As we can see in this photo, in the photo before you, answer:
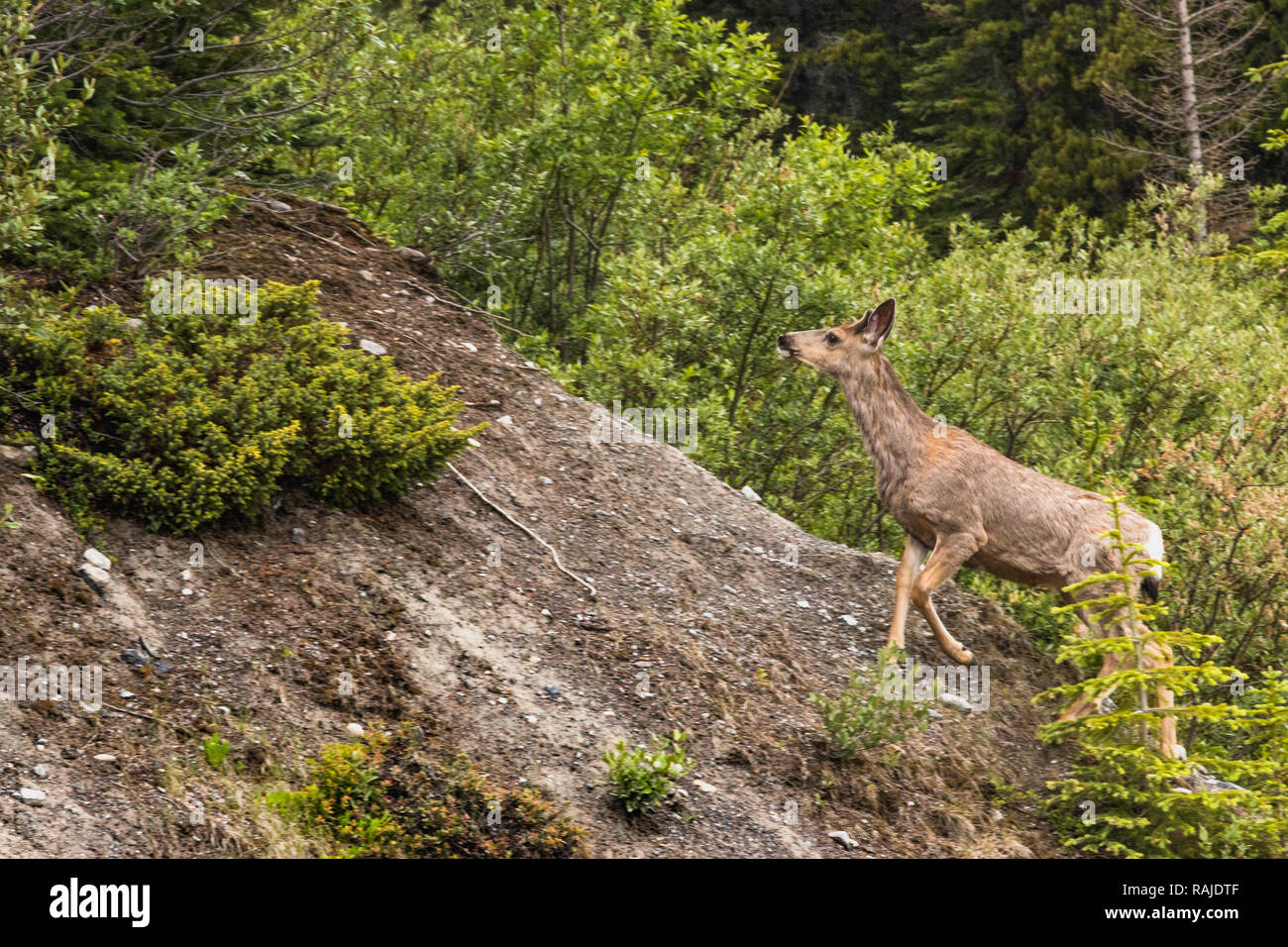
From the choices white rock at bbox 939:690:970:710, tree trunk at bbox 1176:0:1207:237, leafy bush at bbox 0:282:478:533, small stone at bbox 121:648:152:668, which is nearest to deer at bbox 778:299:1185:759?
white rock at bbox 939:690:970:710

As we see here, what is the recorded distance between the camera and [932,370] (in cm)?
1422

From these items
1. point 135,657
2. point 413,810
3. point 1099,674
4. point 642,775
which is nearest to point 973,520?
point 1099,674

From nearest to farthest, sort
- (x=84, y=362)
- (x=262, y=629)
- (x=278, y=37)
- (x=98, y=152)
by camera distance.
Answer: (x=262, y=629)
(x=84, y=362)
(x=98, y=152)
(x=278, y=37)

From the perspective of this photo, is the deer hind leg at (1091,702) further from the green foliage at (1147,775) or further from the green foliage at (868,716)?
the green foliage at (868,716)

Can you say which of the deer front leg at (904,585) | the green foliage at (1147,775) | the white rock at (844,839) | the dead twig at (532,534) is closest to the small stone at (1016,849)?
the green foliage at (1147,775)

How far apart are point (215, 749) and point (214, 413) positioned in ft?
7.25

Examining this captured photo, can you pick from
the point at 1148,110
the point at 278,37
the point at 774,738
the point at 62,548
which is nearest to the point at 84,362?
the point at 62,548

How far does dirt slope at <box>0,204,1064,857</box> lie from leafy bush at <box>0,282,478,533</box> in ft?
0.78

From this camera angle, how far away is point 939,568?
9492mm

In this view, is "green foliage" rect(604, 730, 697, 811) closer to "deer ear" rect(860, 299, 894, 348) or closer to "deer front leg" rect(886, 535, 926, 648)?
"deer front leg" rect(886, 535, 926, 648)

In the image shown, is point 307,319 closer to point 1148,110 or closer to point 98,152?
point 98,152

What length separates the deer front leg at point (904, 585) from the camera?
30.9ft

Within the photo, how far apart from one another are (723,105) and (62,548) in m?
11.2

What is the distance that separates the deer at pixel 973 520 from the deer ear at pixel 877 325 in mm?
45
